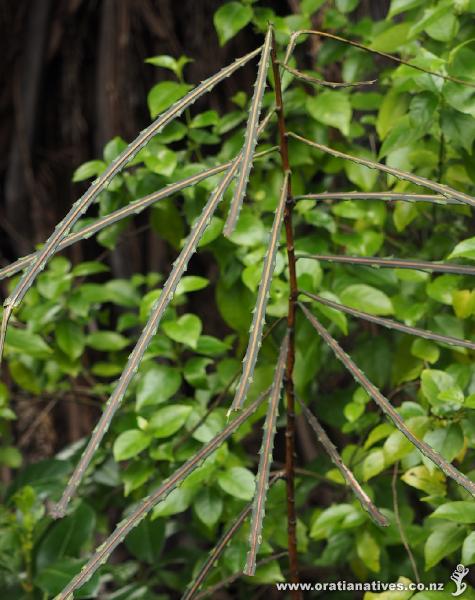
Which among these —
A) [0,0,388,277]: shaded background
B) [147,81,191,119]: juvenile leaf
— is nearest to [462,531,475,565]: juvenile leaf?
[147,81,191,119]: juvenile leaf

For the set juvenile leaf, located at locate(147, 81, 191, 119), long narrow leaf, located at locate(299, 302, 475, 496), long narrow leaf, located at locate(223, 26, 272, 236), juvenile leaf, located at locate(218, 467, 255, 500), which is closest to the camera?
long narrow leaf, located at locate(223, 26, 272, 236)

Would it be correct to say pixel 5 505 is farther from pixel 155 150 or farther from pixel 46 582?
pixel 155 150

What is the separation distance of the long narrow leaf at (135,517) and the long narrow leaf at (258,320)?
160 mm

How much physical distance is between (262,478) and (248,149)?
0.26 m

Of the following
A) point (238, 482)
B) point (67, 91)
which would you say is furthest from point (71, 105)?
point (238, 482)

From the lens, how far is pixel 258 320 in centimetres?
59

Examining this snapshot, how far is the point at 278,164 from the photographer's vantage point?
131cm

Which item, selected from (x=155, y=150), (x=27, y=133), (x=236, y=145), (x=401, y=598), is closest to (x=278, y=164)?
(x=236, y=145)

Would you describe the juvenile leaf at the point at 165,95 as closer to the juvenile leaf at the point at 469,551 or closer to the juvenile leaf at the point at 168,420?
the juvenile leaf at the point at 168,420

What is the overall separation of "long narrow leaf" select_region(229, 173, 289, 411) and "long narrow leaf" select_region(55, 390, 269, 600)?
16 cm

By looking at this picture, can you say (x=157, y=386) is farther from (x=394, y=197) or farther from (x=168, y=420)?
(x=394, y=197)

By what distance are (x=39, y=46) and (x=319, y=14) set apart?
75 centimetres

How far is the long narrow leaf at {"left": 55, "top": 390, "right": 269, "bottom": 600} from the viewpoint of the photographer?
606mm

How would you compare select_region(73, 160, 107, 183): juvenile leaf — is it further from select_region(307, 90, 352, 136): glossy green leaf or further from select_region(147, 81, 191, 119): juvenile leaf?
select_region(307, 90, 352, 136): glossy green leaf
